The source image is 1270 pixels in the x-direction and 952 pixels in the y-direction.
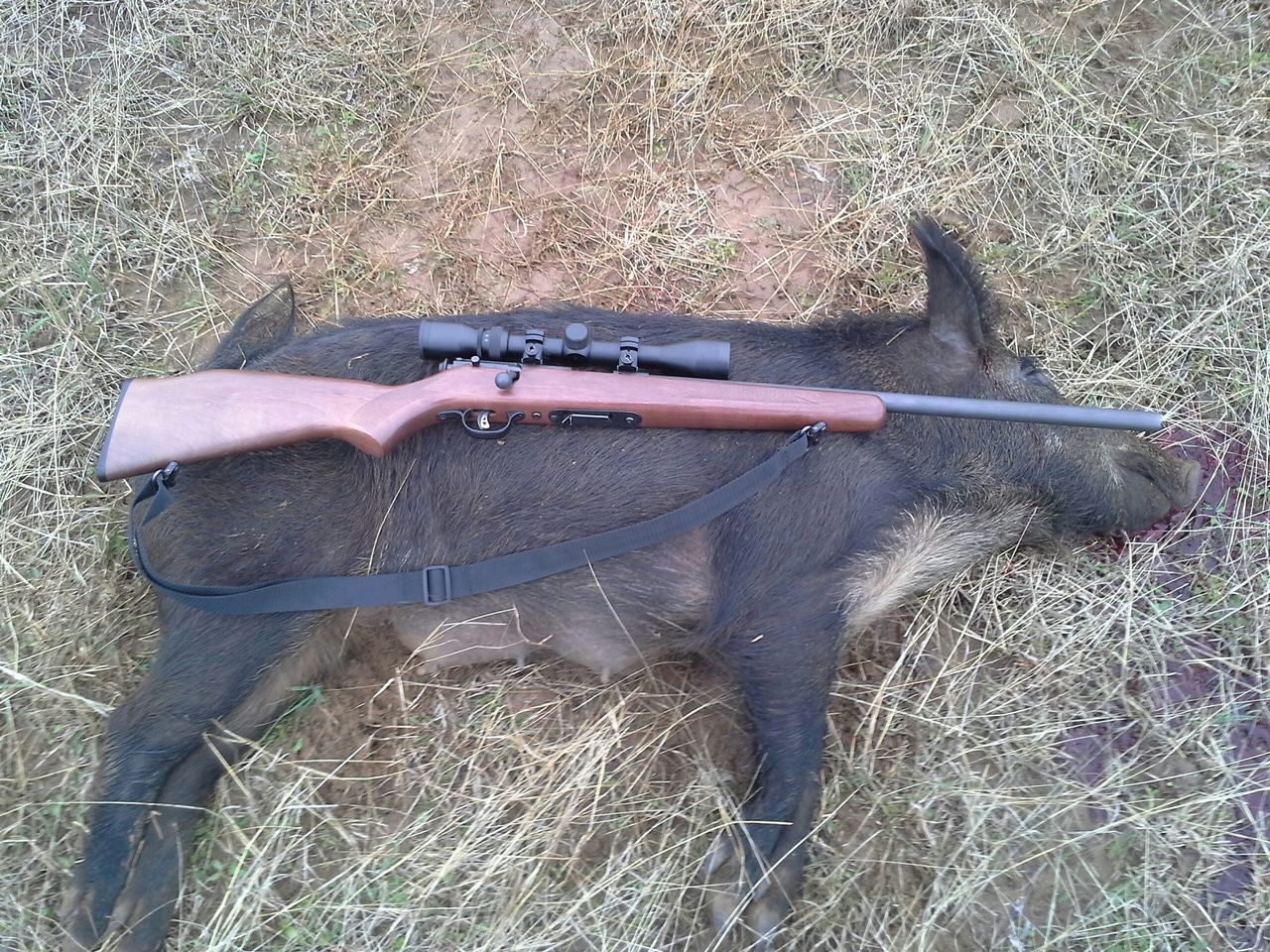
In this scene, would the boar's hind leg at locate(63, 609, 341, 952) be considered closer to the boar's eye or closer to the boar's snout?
the boar's eye

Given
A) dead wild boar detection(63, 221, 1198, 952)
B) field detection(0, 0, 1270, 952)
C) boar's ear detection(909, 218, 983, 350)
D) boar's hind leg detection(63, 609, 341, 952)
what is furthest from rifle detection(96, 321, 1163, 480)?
field detection(0, 0, 1270, 952)

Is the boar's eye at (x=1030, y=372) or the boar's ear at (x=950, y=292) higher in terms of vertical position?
the boar's ear at (x=950, y=292)

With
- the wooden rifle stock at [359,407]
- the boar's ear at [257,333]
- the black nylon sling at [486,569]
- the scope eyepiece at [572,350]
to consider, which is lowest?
the black nylon sling at [486,569]

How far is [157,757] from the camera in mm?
3238

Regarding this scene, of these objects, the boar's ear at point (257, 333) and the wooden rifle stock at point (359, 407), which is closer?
the wooden rifle stock at point (359, 407)

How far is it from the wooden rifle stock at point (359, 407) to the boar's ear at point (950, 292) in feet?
3.08

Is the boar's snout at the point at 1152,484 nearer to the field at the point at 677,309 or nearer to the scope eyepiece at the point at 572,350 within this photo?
the field at the point at 677,309

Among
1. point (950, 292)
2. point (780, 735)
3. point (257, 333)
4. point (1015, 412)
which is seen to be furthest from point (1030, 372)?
point (257, 333)

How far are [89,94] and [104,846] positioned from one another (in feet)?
12.4

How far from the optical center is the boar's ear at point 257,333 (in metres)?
3.50

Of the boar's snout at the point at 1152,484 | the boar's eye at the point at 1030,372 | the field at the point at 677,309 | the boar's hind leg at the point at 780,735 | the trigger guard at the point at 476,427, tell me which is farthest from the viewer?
the boar's snout at the point at 1152,484

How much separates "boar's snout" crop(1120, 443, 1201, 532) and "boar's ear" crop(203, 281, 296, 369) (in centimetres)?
386

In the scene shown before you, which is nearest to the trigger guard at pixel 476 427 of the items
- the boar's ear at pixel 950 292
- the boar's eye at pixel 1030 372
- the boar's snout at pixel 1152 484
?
the boar's ear at pixel 950 292

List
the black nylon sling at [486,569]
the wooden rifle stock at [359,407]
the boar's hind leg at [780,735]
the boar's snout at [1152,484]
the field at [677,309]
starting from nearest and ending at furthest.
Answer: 1. the wooden rifle stock at [359,407]
2. the black nylon sling at [486,569]
3. the boar's hind leg at [780,735]
4. the field at [677,309]
5. the boar's snout at [1152,484]
